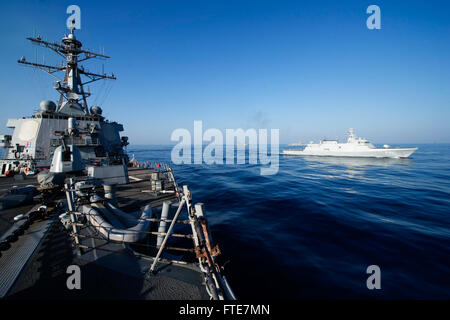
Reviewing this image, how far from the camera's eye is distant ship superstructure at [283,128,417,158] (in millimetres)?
44000

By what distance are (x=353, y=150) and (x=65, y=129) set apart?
64.7 m

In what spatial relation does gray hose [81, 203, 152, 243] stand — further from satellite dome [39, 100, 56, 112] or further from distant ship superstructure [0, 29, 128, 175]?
satellite dome [39, 100, 56, 112]

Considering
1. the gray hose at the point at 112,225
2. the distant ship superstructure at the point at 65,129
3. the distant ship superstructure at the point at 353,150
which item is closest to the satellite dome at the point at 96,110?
the distant ship superstructure at the point at 65,129

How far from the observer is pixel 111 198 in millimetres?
8203

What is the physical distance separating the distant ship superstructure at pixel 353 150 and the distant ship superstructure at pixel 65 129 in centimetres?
5687

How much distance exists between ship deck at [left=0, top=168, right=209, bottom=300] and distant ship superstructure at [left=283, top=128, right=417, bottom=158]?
191ft

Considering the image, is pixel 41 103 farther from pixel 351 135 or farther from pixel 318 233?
pixel 351 135

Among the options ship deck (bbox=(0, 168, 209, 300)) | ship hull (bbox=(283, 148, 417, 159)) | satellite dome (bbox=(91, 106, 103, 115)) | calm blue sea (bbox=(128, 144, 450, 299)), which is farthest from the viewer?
ship hull (bbox=(283, 148, 417, 159))

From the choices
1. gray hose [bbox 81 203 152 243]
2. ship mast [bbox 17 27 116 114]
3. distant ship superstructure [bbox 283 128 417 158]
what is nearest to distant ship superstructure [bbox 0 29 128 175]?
ship mast [bbox 17 27 116 114]

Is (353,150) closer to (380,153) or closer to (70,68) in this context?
(380,153)

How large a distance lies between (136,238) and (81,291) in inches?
89.9

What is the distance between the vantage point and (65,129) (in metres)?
19.8

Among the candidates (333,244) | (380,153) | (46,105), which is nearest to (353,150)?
(380,153)

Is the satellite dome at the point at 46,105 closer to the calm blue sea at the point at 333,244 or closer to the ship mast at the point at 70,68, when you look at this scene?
the ship mast at the point at 70,68
